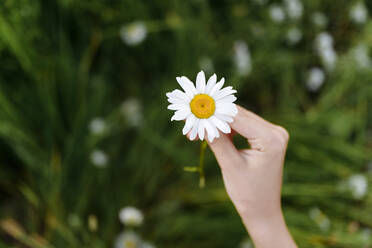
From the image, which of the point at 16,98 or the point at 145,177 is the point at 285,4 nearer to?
the point at 145,177

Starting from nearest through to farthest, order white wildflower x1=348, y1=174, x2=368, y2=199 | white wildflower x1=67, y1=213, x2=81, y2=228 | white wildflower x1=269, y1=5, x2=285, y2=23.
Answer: white wildflower x1=67, y1=213, x2=81, y2=228, white wildflower x1=348, y1=174, x2=368, y2=199, white wildflower x1=269, y1=5, x2=285, y2=23

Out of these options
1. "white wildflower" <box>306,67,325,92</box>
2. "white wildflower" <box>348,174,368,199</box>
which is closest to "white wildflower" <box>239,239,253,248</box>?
"white wildflower" <box>348,174,368,199</box>

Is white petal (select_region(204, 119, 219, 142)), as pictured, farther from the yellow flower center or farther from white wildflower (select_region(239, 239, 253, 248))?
white wildflower (select_region(239, 239, 253, 248))

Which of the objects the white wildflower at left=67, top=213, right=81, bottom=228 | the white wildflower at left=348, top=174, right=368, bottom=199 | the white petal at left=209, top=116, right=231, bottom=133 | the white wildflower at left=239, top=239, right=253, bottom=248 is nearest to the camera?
the white petal at left=209, top=116, right=231, bottom=133

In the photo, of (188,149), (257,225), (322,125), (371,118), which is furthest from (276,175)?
(371,118)

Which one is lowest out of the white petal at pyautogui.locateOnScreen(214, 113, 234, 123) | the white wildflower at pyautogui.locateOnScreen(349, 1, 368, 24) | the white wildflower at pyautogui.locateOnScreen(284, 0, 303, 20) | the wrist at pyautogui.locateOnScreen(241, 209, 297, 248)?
the wrist at pyautogui.locateOnScreen(241, 209, 297, 248)

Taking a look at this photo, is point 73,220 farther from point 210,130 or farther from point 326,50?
point 326,50

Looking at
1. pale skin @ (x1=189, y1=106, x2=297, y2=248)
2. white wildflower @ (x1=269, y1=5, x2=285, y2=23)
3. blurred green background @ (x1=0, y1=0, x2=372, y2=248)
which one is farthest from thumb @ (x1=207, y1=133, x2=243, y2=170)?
white wildflower @ (x1=269, y1=5, x2=285, y2=23)

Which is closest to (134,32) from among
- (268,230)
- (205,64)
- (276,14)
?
(205,64)

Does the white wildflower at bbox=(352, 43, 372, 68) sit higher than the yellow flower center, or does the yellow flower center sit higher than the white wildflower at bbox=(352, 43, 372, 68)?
the white wildflower at bbox=(352, 43, 372, 68)

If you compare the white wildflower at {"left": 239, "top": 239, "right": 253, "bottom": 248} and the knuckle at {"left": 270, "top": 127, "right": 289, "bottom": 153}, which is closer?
the knuckle at {"left": 270, "top": 127, "right": 289, "bottom": 153}
